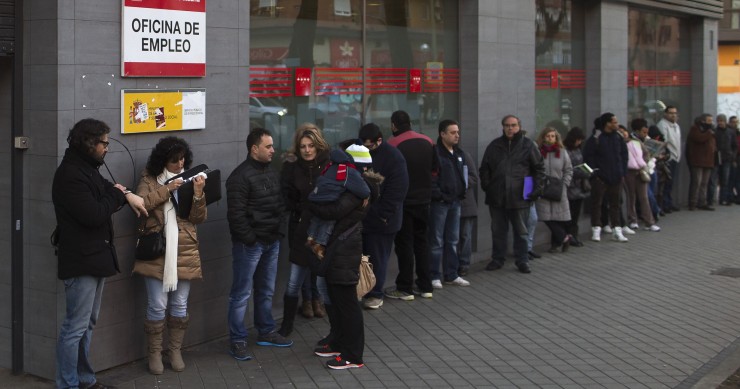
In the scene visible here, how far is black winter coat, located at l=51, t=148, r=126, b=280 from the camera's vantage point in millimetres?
6648

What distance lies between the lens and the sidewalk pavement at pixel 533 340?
761cm

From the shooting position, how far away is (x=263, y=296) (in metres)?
8.41

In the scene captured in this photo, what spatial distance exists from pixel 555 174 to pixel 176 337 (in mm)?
6499

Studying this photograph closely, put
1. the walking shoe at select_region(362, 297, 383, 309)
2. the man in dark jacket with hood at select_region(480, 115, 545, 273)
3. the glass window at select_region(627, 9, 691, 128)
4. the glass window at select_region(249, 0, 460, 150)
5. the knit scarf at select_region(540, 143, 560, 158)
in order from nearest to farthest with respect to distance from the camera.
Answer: the glass window at select_region(249, 0, 460, 150), the walking shoe at select_region(362, 297, 383, 309), the man in dark jacket with hood at select_region(480, 115, 545, 273), the knit scarf at select_region(540, 143, 560, 158), the glass window at select_region(627, 9, 691, 128)

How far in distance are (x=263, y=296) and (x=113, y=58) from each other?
7.38 feet

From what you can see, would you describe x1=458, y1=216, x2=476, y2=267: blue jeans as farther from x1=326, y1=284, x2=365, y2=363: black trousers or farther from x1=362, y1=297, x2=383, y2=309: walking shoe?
x1=326, y1=284, x2=365, y2=363: black trousers

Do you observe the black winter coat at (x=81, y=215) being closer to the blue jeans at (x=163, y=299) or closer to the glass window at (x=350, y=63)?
the blue jeans at (x=163, y=299)

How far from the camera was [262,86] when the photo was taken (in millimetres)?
9633

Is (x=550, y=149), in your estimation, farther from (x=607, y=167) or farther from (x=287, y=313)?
(x=287, y=313)

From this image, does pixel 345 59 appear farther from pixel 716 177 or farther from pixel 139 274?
pixel 716 177

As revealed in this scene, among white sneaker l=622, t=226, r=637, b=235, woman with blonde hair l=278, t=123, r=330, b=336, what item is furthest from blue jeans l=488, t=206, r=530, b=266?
woman with blonde hair l=278, t=123, r=330, b=336

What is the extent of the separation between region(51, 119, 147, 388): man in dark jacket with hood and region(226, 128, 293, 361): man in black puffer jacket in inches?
48.7

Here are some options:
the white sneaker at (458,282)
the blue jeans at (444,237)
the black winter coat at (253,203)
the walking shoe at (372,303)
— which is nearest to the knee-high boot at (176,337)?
the black winter coat at (253,203)

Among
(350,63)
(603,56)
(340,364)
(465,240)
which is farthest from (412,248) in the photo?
(603,56)
